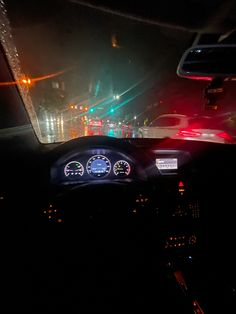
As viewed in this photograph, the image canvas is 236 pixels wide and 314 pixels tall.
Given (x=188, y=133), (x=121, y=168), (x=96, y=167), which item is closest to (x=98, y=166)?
(x=96, y=167)

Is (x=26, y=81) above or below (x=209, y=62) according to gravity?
below

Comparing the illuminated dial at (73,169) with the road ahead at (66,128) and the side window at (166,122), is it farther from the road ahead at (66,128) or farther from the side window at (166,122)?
the side window at (166,122)

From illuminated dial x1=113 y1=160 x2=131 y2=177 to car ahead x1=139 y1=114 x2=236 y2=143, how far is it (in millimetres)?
6776

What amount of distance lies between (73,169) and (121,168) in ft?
1.58

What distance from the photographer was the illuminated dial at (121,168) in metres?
3.13

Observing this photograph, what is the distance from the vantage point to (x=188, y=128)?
34.4 feet

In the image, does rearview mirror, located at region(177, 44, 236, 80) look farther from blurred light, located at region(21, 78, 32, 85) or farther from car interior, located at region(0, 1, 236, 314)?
blurred light, located at region(21, 78, 32, 85)

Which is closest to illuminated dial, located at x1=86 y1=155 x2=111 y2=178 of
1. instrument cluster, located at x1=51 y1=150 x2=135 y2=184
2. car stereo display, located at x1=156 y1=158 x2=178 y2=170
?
instrument cluster, located at x1=51 y1=150 x2=135 y2=184

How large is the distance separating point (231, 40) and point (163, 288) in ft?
8.11

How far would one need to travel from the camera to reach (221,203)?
141 inches

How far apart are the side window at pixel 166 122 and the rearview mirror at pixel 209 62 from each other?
8.07 meters

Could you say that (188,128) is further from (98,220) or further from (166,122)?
(98,220)

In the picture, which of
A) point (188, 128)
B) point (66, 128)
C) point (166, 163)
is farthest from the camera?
point (188, 128)

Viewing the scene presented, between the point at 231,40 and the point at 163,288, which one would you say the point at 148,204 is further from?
the point at 231,40
